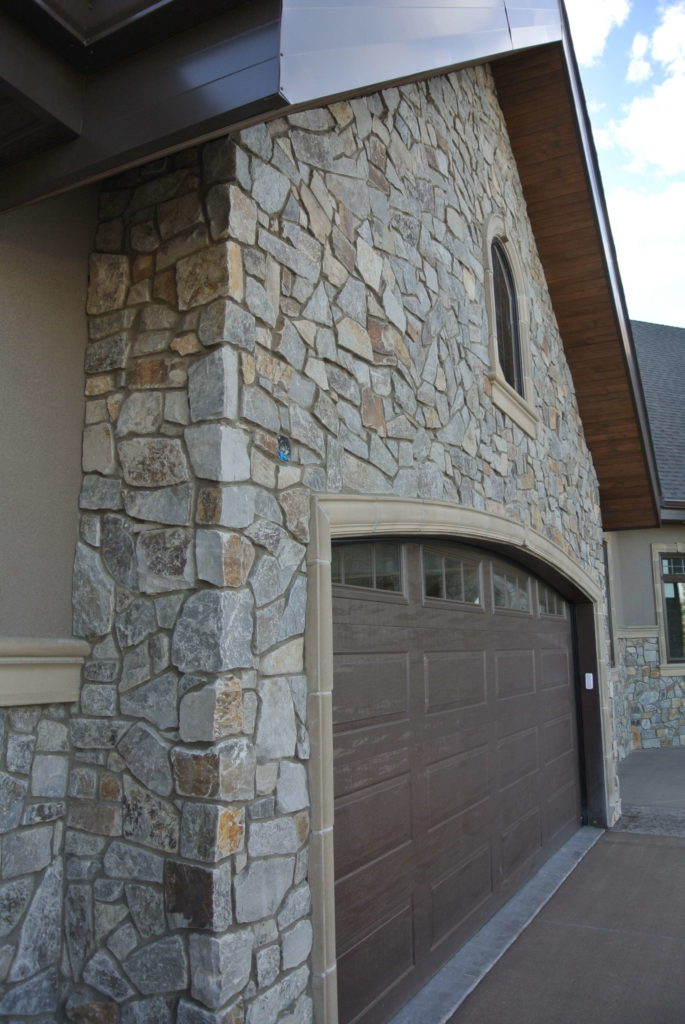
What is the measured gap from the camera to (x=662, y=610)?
14.0m

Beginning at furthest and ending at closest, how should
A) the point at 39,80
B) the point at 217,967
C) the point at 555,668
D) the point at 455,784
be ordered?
1. the point at 555,668
2. the point at 455,784
3. the point at 217,967
4. the point at 39,80

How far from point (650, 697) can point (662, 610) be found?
4.96 ft

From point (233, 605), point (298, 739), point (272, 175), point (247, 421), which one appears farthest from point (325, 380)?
point (298, 739)

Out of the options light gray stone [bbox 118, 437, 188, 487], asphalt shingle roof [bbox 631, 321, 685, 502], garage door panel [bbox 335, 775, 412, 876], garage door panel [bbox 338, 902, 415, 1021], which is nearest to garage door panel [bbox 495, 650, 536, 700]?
garage door panel [bbox 335, 775, 412, 876]

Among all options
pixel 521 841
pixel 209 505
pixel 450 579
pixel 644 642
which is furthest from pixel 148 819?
pixel 644 642

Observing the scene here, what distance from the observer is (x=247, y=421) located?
3.34 m

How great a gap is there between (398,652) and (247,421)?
1.96 meters

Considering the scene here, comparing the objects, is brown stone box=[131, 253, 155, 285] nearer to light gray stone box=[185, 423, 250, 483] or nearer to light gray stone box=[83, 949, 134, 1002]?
light gray stone box=[185, 423, 250, 483]

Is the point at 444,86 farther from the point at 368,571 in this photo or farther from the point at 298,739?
the point at 298,739

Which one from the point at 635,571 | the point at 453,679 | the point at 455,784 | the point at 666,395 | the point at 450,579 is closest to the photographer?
the point at 455,784

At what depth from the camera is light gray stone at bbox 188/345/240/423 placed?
3.22 metres

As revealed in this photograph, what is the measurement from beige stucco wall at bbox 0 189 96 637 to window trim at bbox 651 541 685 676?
12492 millimetres

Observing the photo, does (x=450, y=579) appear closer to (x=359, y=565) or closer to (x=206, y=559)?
(x=359, y=565)

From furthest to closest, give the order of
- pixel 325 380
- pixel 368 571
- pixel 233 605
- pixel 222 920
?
pixel 368 571, pixel 325 380, pixel 233 605, pixel 222 920
